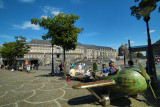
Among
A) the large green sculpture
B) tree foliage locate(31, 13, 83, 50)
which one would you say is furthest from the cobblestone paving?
tree foliage locate(31, 13, 83, 50)

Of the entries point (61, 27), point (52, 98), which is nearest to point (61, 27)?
point (61, 27)

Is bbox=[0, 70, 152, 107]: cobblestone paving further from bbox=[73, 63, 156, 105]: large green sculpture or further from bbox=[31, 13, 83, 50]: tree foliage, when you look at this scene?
bbox=[31, 13, 83, 50]: tree foliage

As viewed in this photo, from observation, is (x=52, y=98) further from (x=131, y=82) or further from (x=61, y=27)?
(x=61, y=27)

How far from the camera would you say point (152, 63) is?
23.2 feet

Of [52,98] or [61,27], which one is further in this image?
[61,27]

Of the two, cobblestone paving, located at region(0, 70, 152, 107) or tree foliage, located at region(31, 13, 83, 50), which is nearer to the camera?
cobblestone paving, located at region(0, 70, 152, 107)

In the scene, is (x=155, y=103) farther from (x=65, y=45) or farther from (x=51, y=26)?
(x=51, y=26)

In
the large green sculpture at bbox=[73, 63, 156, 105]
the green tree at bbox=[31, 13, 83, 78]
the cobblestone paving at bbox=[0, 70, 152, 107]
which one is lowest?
the cobblestone paving at bbox=[0, 70, 152, 107]

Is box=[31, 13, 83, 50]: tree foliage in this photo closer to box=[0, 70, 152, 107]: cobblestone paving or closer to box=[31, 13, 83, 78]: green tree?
box=[31, 13, 83, 78]: green tree

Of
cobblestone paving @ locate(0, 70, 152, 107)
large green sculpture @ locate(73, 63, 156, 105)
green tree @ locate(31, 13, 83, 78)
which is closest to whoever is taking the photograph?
large green sculpture @ locate(73, 63, 156, 105)

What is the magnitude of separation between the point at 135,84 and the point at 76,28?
9.59 meters

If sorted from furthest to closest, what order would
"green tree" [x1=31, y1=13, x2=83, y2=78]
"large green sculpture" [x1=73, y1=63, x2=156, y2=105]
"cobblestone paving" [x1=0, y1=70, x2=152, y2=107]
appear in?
"green tree" [x1=31, y1=13, x2=83, y2=78]
"cobblestone paving" [x1=0, y1=70, x2=152, y2=107]
"large green sculpture" [x1=73, y1=63, x2=156, y2=105]

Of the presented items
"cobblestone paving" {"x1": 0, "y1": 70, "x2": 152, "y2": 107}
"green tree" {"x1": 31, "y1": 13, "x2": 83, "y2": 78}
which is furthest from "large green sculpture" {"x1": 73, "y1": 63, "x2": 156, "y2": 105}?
"green tree" {"x1": 31, "y1": 13, "x2": 83, "y2": 78}

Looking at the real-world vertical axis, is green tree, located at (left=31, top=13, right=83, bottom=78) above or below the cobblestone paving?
above
